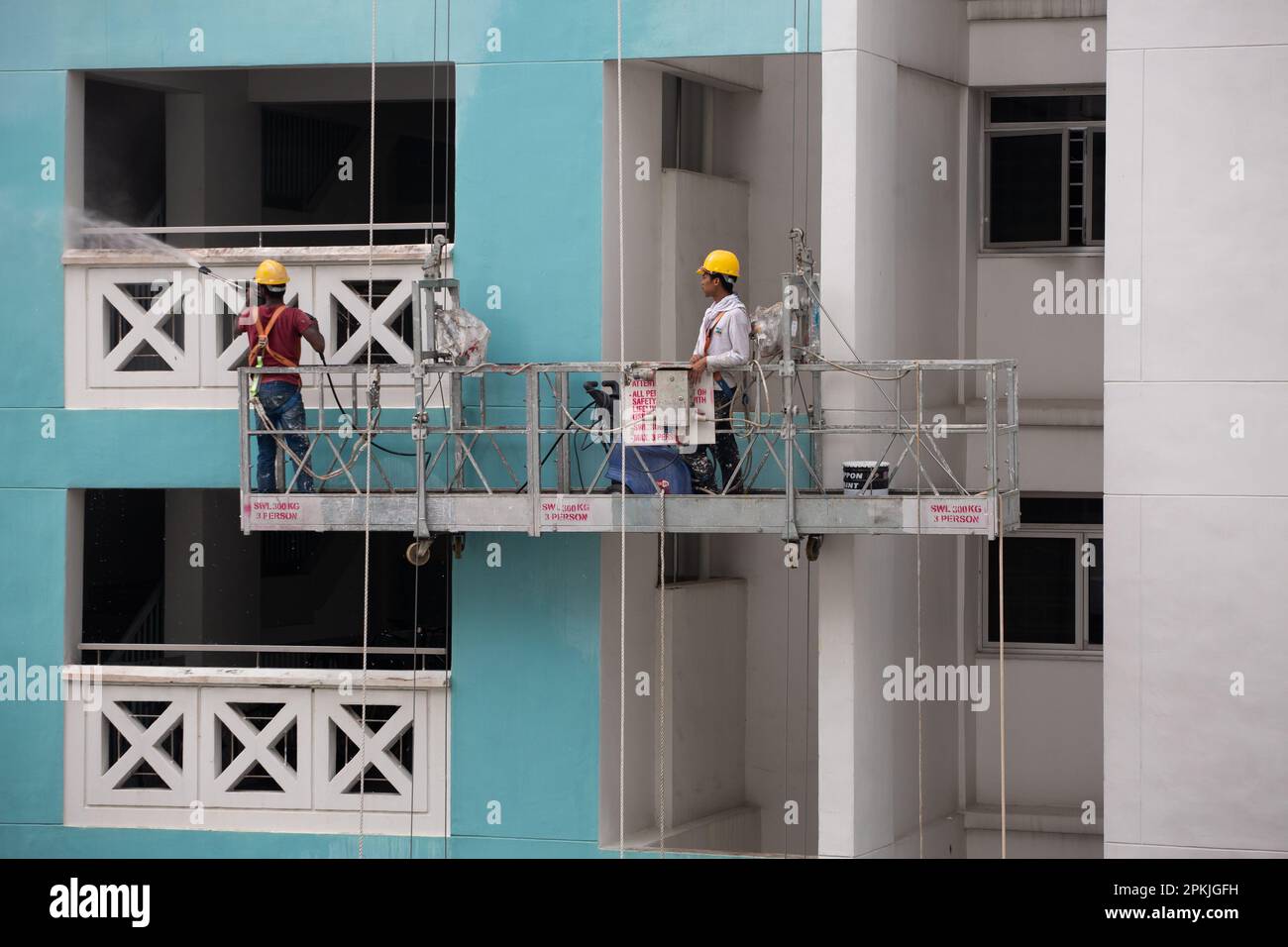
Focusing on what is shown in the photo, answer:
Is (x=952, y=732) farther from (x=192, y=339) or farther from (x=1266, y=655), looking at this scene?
(x=192, y=339)

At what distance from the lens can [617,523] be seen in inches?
514

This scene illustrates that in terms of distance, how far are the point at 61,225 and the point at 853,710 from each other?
7598mm

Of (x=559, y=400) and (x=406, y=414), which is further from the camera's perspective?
(x=406, y=414)

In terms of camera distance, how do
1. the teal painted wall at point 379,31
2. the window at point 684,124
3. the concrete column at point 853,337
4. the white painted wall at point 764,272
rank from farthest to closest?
the white painted wall at point 764,272 → the window at point 684,124 → the teal painted wall at point 379,31 → the concrete column at point 853,337

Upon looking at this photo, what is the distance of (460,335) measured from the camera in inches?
531

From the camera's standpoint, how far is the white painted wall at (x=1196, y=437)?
12820mm

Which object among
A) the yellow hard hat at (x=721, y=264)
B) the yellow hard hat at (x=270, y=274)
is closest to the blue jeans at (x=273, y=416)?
the yellow hard hat at (x=270, y=274)

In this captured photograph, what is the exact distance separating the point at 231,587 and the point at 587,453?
25.6 feet

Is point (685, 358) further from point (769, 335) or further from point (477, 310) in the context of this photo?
point (769, 335)

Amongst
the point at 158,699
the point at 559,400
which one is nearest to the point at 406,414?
the point at 559,400

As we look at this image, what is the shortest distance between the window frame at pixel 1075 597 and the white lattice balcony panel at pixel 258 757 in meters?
5.94

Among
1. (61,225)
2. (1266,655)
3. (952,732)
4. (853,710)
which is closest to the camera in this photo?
(1266,655)

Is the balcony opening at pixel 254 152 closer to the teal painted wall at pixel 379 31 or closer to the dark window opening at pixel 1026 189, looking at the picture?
the teal painted wall at pixel 379 31

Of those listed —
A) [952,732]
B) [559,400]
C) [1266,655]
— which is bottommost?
[952,732]
